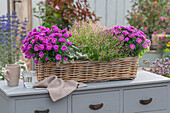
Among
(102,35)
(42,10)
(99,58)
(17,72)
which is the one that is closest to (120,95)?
(99,58)

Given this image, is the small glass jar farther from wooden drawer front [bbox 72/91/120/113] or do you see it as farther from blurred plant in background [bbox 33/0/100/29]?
blurred plant in background [bbox 33/0/100/29]

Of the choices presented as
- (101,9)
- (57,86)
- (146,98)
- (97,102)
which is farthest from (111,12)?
(57,86)

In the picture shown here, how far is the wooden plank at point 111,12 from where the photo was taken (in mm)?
A: 6055

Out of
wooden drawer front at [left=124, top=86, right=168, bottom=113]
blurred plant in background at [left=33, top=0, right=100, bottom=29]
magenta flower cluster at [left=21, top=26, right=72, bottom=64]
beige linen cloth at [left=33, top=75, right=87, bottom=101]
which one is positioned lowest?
wooden drawer front at [left=124, top=86, right=168, bottom=113]

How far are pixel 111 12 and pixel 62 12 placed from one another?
1.98 meters

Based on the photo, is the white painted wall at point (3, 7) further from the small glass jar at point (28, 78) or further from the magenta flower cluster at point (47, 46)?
the small glass jar at point (28, 78)

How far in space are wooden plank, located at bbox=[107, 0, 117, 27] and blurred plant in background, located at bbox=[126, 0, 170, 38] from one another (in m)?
0.34

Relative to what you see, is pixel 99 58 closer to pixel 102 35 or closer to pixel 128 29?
pixel 102 35

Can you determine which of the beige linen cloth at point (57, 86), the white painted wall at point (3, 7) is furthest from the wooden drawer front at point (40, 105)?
the white painted wall at point (3, 7)

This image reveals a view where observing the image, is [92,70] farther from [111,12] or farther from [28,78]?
[111,12]

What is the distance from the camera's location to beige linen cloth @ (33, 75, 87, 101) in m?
1.79

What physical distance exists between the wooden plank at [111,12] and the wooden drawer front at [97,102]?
13.8 ft

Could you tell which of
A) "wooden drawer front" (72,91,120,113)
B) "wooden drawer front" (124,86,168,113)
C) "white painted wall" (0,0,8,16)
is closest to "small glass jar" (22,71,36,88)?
"wooden drawer front" (72,91,120,113)

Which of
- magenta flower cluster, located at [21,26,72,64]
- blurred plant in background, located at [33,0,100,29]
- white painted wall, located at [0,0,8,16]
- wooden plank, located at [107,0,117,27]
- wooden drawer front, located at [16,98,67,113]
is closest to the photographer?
wooden drawer front, located at [16,98,67,113]
